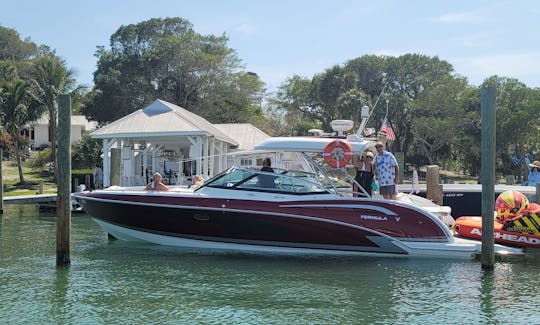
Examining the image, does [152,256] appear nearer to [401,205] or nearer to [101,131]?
[401,205]

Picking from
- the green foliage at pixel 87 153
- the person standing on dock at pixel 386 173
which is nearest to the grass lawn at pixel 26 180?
the green foliage at pixel 87 153

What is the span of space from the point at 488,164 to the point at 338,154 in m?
2.69

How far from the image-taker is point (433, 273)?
10547 millimetres

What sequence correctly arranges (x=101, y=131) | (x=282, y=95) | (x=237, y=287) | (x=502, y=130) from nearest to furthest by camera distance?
(x=237, y=287) < (x=101, y=131) < (x=502, y=130) < (x=282, y=95)

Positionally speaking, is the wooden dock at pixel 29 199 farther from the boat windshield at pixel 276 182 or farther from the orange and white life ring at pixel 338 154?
the orange and white life ring at pixel 338 154

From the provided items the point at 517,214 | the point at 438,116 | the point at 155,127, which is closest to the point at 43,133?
the point at 155,127

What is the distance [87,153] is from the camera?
3672cm

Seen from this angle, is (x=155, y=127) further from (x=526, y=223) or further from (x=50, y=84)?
(x=50, y=84)

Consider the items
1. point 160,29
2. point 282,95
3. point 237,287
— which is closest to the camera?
point 237,287

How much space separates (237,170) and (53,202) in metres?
14.3

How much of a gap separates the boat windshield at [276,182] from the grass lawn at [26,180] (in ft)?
67.9

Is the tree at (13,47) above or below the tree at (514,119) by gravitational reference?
above

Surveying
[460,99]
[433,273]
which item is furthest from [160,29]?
[433,273]

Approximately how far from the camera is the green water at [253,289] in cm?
795
